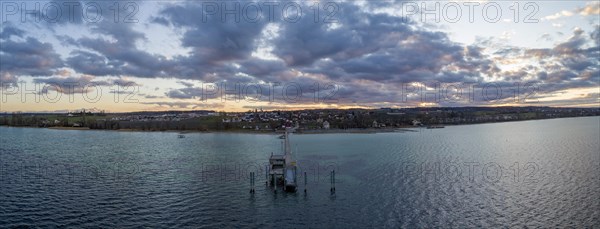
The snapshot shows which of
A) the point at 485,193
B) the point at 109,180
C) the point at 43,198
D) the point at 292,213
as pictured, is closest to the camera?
the point at 292,213

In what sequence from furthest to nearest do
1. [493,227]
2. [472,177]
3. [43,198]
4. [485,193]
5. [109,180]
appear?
[472,177], [109,180], [485,193], [43,198], [493,227]

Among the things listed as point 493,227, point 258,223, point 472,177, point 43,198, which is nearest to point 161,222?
point 258,223

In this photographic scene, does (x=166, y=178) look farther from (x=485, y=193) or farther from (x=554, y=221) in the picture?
(x=554, y=221)

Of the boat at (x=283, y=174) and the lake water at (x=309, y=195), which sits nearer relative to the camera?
Answer: the lake water at (x=309, y=195)

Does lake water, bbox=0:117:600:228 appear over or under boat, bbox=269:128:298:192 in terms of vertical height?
under

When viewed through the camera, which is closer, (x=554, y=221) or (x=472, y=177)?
(x=554, y=221)

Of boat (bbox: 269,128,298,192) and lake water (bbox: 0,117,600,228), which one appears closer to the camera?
lake water (bbox: 0,117,600,228)

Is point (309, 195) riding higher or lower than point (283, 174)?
lower

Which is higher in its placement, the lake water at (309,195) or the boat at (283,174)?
the boat at (283,174)

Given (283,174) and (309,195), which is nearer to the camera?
(309,195)
